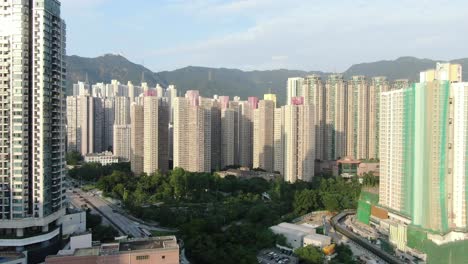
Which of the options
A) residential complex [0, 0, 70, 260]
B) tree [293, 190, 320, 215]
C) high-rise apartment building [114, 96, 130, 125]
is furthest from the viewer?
high-rise apartment building [114, 96, 130, 125]

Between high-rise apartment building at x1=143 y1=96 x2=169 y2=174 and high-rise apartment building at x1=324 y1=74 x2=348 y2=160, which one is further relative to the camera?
high-rise apartment building at x1=324 y1=74 x2=348 y2=160

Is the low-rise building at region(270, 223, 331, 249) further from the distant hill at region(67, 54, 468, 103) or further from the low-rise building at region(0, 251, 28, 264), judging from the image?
the distant hill at region(67, 54, 468, 103)

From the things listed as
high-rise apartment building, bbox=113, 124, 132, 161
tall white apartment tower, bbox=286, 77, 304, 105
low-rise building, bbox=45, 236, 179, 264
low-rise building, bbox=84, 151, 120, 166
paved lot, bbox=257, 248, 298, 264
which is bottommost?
paved lot, bbox=257, 248, 298, 264

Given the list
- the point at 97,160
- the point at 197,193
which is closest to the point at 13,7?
the point at 197,193

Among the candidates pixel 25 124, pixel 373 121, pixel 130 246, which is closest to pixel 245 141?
pixel 373 121

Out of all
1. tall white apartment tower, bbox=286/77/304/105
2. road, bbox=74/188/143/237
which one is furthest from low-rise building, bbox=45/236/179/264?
tall white apartment tower, bbox=286/77/304/105

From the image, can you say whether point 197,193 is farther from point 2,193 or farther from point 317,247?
point 2,193

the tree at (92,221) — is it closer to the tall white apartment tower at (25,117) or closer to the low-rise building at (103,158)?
the tall white apartment tower at (25,117)
